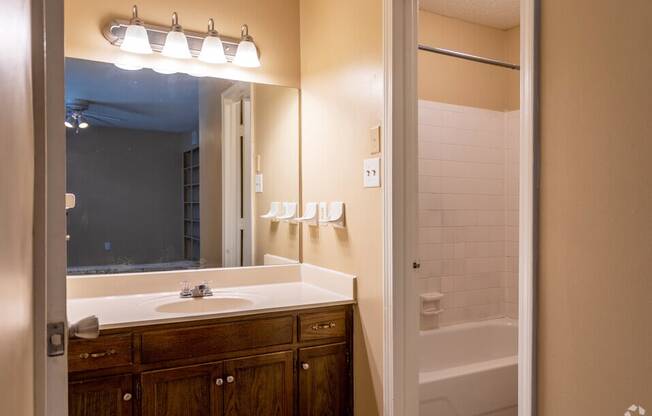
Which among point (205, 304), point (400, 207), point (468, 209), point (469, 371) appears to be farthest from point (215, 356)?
point (468, 209)

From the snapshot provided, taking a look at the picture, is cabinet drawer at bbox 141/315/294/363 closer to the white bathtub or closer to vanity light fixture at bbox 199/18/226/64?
the white bathtub

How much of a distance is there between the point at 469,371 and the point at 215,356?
135 cm

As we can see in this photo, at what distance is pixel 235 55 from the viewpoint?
2416mm

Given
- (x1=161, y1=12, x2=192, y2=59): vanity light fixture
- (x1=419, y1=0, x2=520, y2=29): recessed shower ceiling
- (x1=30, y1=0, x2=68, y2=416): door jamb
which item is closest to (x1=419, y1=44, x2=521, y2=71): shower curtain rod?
(x1=419, y1=0, x2=520, y2=29): recessed shower ceiling

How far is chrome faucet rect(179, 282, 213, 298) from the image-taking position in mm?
2188

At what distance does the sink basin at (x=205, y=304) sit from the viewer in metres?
2.11

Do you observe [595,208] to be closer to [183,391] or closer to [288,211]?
[183,391]

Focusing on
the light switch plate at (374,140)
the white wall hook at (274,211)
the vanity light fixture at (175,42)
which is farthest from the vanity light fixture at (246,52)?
the light switch plate at (374,140)

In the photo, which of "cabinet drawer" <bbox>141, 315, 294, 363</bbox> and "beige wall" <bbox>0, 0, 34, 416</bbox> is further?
"cabinet drawer" <bbox>141, 315, 294, 363</bbox>

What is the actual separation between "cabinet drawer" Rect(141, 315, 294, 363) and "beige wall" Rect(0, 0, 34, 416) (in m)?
1.11

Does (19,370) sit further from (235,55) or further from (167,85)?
(235,55)

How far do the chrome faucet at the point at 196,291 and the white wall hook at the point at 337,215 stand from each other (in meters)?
0.67

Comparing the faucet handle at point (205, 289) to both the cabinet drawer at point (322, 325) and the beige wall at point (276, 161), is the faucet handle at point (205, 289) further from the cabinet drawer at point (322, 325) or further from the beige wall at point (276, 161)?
the cabinet drawer at point (322, 325)

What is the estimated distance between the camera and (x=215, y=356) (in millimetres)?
1850
